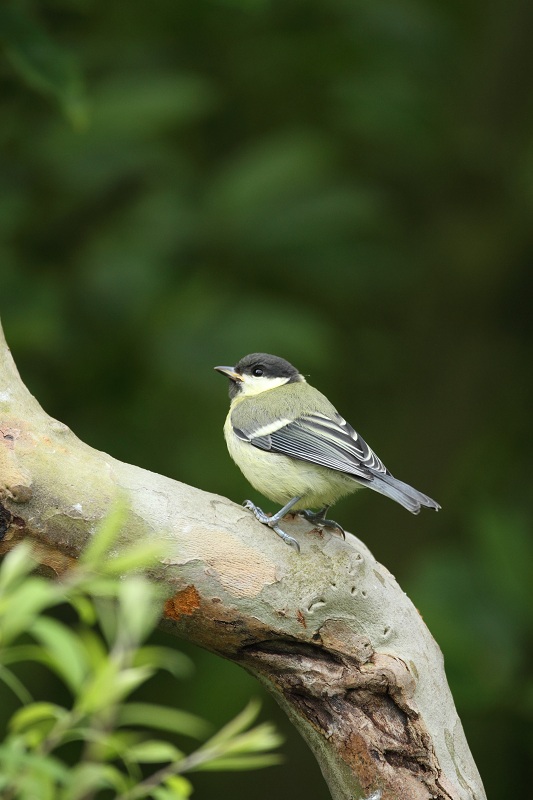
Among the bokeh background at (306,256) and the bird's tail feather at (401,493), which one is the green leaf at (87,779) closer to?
Result: the bird's tail feather at (401,493)

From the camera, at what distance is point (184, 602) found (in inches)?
81.9

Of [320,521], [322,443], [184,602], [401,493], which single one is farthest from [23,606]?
[322,443]

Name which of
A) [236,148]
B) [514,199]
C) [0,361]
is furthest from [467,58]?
[0,361]

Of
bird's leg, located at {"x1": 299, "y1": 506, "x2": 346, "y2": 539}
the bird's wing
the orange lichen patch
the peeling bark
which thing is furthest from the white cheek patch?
the orange lichen patch

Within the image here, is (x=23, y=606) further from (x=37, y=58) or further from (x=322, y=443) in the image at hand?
(x=37, y=58)

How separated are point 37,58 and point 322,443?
55.4 inches

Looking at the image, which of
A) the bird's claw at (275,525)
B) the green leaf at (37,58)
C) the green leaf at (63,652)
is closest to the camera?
the green leaf at (63,652)

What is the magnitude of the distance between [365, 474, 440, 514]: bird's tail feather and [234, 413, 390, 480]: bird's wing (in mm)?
27

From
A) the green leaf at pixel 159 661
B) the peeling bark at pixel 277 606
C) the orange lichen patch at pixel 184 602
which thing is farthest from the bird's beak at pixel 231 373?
the green leaf at pixel 159 661

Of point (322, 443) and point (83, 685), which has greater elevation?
point (83, 685)

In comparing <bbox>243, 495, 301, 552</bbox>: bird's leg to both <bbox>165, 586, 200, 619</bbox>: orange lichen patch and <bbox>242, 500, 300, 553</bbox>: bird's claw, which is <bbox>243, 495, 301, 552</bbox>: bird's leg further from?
<bbox>165, 586, 200, 619</bbox>: orange lichen patch

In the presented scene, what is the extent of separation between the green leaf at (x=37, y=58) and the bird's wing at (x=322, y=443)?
1129 millimetres

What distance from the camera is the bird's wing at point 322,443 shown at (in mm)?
2609

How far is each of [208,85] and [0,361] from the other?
222 cm
